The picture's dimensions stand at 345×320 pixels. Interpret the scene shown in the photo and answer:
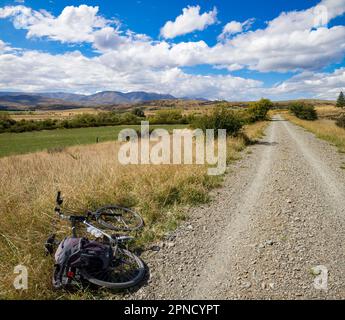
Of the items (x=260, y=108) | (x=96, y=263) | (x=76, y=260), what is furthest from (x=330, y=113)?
(x=76, y=260)

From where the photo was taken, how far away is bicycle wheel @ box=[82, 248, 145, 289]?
339 cm

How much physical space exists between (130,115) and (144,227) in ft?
214

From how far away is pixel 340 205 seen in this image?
6258 millimetres

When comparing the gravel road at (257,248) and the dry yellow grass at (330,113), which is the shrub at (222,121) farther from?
the dry yellow grass at (330,113)

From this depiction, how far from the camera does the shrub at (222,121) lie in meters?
16.9

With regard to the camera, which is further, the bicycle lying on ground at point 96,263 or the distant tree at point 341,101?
the distant tree at point 341,101

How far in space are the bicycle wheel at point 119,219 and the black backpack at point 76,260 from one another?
1.33 m

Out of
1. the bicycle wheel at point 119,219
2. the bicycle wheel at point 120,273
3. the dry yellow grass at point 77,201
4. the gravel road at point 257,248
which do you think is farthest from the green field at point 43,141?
the bicycle wheel at point 120,273

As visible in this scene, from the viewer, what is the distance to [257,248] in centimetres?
436

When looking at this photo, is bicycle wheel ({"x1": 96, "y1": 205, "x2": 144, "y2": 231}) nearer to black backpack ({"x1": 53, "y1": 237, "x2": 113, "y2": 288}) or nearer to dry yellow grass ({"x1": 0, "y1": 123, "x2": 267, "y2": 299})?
dry yellow grass ({"x1": 0, "y1": 123, "x2": 267, "y2": 299})

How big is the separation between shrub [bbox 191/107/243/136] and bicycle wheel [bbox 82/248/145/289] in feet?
45.3

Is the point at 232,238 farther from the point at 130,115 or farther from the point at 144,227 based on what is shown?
the point at 130,115

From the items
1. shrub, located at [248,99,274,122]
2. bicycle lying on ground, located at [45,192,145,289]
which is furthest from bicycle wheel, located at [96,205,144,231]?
shrub, located at [248,99,274,122]
